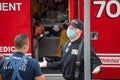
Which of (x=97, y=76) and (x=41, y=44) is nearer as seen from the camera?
(x=97, y=76)

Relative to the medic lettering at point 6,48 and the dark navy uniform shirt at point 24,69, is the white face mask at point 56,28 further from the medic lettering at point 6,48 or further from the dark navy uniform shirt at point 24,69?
the dark navy uniform shirt at point 24,69

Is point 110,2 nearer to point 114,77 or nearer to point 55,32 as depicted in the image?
point 114,77

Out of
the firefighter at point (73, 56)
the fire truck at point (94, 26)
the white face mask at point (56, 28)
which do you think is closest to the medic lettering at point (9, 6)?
the fire truck at point (94, 26)

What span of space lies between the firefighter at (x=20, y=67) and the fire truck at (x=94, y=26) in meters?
2.57

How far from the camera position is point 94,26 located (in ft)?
22.8

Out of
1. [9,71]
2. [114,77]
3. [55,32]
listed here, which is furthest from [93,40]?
[9,71]

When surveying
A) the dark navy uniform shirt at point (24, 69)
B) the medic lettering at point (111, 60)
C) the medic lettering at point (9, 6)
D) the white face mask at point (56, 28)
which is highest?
the medic lettering at point (9, 6)

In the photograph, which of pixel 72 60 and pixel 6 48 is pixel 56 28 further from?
pixel 72 60

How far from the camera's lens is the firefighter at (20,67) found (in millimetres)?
4414

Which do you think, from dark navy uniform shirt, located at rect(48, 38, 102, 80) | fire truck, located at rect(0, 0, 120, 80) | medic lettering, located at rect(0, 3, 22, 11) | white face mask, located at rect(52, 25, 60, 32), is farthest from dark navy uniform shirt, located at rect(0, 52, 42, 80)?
white face mask, located at rect(52, 25, 60, 32)

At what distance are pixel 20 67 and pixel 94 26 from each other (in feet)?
8.96

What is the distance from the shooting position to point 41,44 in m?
8.50

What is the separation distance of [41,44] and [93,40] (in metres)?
1.77

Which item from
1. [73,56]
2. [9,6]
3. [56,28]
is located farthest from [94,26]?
[73,56]
